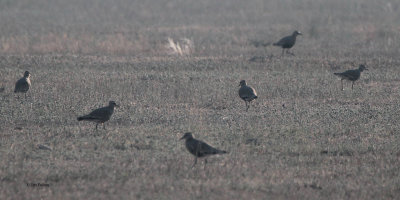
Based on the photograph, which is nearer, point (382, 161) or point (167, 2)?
point (382, 161)

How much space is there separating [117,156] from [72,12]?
101 ft

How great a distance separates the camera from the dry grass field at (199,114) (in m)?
9.22

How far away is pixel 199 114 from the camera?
14.2 m

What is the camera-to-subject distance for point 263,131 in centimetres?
1244

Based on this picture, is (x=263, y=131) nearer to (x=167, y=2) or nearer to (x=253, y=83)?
(x=253, y=83)

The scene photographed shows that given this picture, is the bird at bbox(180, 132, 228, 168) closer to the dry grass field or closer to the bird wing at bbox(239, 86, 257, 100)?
the dry grass field

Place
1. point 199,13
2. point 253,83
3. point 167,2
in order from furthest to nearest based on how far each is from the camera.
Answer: point 167,2, point 199,13, point 253,83

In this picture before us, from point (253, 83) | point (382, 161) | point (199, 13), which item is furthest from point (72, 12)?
point (382, 161)

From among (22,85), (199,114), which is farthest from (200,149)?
(22,85)

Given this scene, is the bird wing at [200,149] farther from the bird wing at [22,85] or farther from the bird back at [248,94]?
the bird wing at [22,85]

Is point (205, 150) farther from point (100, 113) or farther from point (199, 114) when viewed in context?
point (199, 114)

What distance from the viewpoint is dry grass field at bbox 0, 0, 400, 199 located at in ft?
30.2

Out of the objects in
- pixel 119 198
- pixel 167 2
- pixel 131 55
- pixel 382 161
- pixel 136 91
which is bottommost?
pixel 119 198

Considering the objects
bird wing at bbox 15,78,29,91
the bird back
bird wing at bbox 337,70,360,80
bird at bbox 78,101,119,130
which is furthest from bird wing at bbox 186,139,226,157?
bird wing at bbox 337,70,360,80
